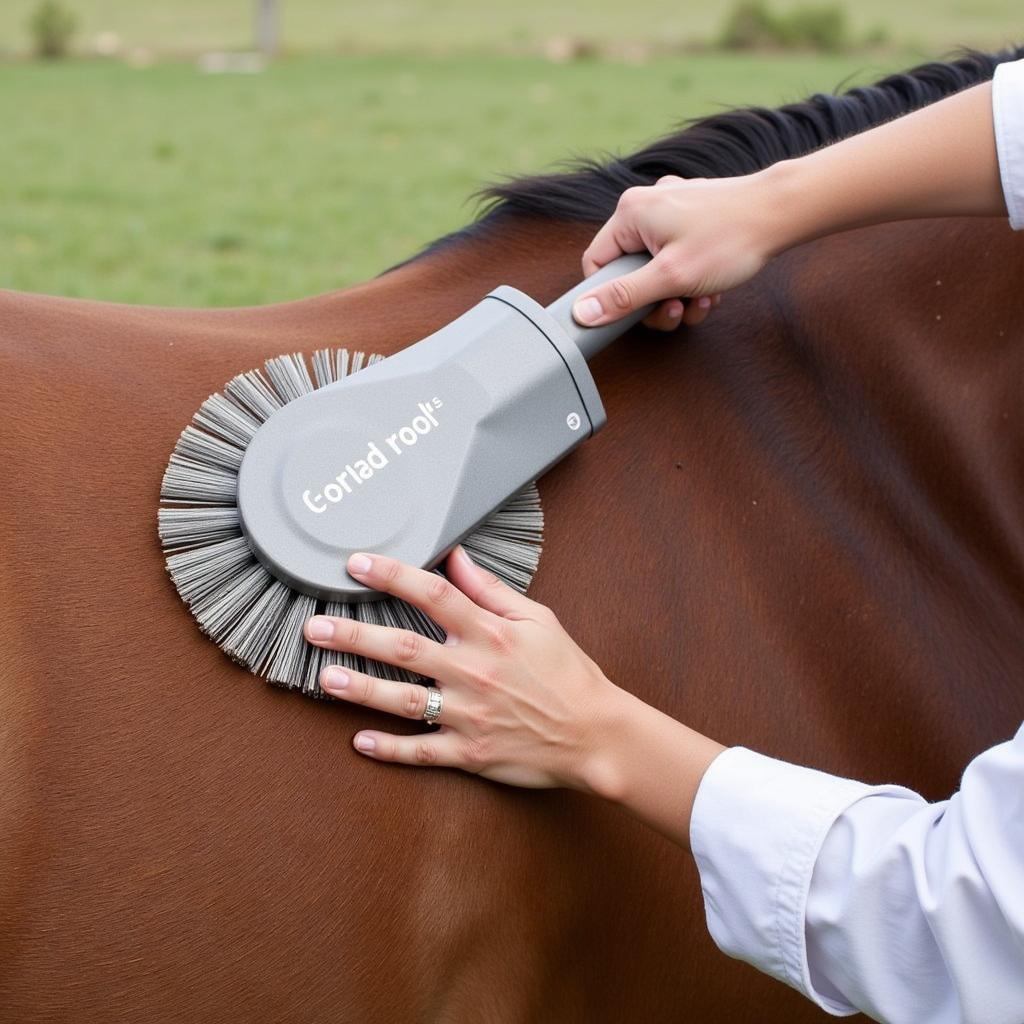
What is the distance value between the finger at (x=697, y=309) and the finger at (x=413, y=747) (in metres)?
0.52

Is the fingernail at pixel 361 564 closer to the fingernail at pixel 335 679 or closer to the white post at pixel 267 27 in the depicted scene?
the fingernail at pixel 335 679

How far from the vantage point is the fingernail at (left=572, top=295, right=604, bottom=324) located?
45.6 inches

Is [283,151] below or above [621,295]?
above

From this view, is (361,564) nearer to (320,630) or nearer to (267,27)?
(320,630)

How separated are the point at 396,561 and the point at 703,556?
1.18 ft

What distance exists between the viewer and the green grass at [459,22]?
12.2m

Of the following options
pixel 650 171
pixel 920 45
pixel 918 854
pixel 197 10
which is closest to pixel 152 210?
pixel 650 171

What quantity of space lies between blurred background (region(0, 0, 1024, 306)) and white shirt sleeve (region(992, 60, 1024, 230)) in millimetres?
431

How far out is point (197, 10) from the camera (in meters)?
15.1

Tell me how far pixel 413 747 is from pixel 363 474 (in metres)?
0.24

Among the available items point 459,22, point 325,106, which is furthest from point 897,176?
point 459,22

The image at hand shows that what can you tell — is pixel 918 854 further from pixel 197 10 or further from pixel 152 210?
pixel 197 10

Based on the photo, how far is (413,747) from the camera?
1.02 m

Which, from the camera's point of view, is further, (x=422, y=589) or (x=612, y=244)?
(x=612, y=244)
